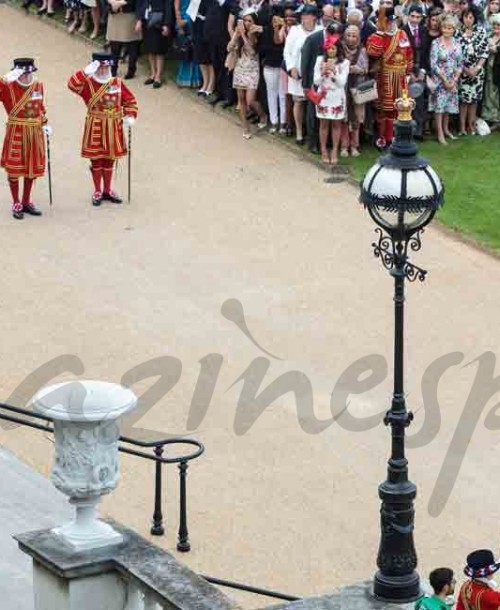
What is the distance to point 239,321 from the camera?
19797mm

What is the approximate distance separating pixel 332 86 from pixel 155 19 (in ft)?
11.8

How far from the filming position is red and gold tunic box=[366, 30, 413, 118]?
24.6 meters

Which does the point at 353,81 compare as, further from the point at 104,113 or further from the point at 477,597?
the point at 477,597

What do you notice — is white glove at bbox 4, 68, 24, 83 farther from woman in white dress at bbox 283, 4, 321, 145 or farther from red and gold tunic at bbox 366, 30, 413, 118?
red and gold tunic at bbox 366, 30, 413, 118

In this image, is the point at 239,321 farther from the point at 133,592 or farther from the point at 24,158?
the point at 133,592

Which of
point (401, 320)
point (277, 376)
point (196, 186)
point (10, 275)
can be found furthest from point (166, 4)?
point (401, 320)

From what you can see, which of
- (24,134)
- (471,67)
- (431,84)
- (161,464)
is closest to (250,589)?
(161,464)

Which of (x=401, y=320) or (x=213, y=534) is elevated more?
(x=401, y=320)

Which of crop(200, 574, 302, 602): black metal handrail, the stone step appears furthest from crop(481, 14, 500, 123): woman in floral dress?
crop(200, 574, 302, 602): black metal handrail

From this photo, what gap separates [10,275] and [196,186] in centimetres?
341

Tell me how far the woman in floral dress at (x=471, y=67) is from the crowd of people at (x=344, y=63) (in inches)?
0.5

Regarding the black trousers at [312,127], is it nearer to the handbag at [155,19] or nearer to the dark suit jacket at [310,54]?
the dark suit jacket at [310,54]

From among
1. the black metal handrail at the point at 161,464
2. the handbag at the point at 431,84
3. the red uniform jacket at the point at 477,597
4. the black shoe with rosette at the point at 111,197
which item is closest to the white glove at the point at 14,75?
the black shoe with rosette at the point at 111,197

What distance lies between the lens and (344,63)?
24078 mm
